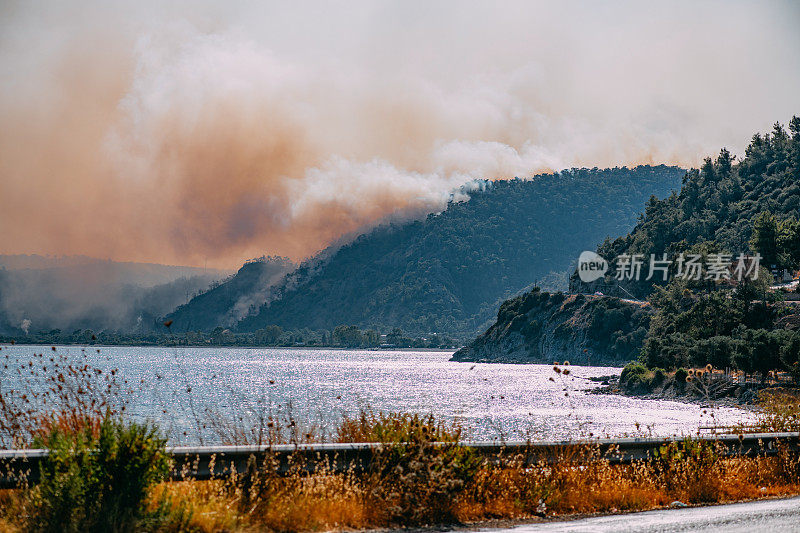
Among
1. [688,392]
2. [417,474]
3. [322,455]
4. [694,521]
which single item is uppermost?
[322,455]

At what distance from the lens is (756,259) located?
148125 mm

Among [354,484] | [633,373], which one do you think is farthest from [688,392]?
[354,484]

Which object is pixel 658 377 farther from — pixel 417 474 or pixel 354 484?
pixel 354 484

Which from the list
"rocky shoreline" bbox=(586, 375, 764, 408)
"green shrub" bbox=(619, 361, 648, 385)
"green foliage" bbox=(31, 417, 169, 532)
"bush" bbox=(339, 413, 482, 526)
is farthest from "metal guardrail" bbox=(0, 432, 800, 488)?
"green shrub" bbox=(619, 361, 648, 385)

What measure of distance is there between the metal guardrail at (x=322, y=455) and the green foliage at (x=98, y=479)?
1.23 ft

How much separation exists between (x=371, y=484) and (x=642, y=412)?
300ft

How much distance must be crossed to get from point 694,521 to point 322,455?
537 centimetres

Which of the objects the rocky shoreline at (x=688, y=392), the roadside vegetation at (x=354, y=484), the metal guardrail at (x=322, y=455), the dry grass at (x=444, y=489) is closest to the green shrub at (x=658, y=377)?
the rocky shoreline at (x=688, y=392)

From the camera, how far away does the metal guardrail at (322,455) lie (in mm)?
8875

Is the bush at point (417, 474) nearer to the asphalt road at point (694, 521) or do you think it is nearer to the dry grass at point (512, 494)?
the dry grass at point (512, 494)

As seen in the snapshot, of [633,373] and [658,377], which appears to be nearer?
[658,377]

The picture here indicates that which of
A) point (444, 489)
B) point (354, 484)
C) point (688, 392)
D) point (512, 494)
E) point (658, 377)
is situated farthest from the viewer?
point (658, 377)

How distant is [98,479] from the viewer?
866 cm

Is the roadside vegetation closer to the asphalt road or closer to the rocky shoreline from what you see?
the asphalt road
